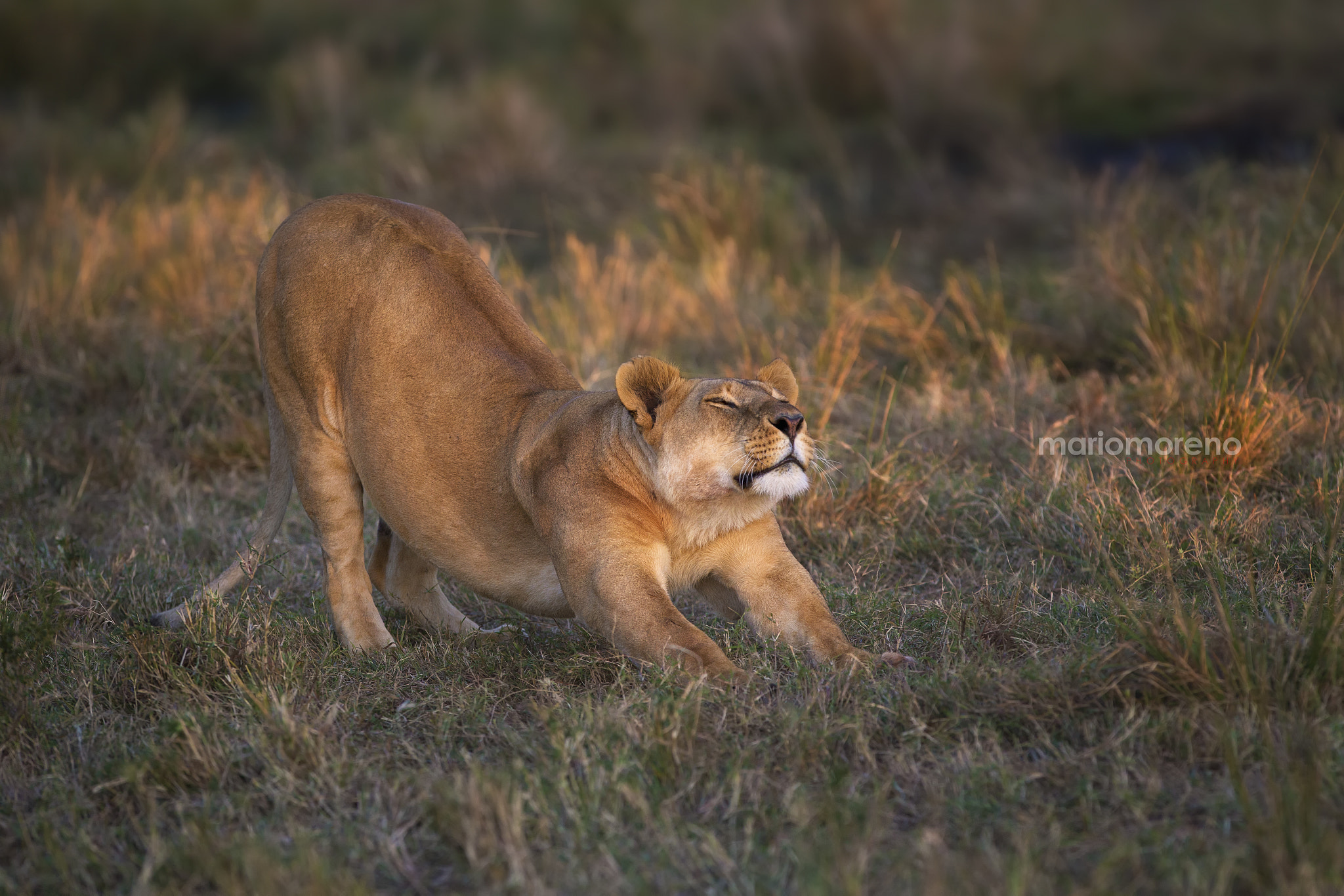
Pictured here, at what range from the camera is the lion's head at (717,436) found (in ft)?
11.6

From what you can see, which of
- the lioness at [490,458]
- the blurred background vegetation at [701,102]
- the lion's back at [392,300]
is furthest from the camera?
the blurred background vegetation at [701,102]

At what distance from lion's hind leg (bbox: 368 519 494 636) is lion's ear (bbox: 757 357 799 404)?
1.27 metres

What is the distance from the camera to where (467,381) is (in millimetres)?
4082

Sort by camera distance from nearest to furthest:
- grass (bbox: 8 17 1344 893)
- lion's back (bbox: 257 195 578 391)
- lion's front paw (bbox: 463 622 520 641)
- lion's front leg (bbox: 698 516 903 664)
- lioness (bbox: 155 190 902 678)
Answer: grass (bbox: 8 17 1344 893), lioness (bbox: 155 190 902 678), lion's front leg (bbox: 698 516 903 664), lion's back (bbox: 257 195 578 391), lion's front paw (bbox: 463 622 520 641)

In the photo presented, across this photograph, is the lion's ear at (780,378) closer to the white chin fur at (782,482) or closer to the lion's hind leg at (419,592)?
the white chin fur at (782,482)

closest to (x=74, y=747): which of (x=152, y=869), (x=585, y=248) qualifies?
(x=152, y=869)

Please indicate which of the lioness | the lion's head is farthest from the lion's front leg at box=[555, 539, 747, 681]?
the lion's head

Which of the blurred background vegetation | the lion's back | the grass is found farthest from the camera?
the blurred background vegetation

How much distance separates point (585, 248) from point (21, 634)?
493 cm

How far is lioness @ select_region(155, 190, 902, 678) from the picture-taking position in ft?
11.8

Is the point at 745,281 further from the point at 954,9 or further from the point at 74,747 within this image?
the point at 954,9

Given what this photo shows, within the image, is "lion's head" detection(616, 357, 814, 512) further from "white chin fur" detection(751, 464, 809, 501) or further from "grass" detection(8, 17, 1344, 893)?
"grass" detection(8, 17, 1344, 893)

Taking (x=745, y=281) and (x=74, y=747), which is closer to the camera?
(x=74, y=747)

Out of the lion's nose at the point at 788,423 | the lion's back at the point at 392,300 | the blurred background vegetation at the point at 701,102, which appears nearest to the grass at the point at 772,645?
the lion's nose at the point at 788,423
